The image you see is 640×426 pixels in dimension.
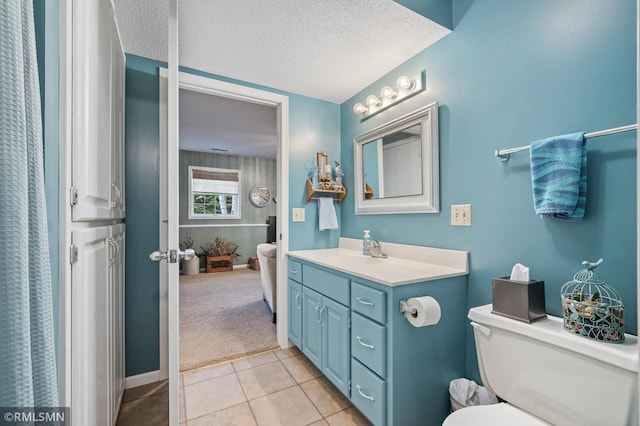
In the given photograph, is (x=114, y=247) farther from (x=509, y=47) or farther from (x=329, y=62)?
(x=509, y=47)

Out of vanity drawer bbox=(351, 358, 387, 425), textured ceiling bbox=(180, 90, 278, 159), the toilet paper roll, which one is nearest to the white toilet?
the toilet paper roll

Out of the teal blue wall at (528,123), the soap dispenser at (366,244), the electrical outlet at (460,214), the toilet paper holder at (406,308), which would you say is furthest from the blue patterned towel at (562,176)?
the soap dispenser at (366,244)

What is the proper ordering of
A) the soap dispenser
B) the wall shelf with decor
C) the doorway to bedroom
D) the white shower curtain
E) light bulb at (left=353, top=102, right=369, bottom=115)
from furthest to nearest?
the doorway to bedroom
the wall shelf with decor
light bulb at (left=353, top=102, right=369, bottom=115)
the soap dispenser
the white shower curtain

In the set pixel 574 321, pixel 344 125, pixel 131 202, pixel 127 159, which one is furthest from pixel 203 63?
pixel 574 321

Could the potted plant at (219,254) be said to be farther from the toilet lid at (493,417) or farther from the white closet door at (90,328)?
the toilet lid at (493,417)

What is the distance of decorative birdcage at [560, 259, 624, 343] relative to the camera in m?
0.88

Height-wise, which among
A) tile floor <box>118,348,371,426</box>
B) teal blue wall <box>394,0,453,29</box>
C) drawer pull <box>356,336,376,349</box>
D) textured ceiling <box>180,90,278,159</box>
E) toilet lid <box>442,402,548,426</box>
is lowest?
tile floor <box>118,348,371,426</box>

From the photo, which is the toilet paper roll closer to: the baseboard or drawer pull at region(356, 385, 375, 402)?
drawer pull at region(356, 385, 375, 402)

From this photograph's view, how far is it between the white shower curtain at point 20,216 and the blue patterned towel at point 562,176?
1.50 metres

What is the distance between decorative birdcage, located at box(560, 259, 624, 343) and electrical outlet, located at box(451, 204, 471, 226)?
543 millimetres

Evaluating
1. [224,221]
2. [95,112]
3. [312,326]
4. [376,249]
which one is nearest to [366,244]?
[376,249]

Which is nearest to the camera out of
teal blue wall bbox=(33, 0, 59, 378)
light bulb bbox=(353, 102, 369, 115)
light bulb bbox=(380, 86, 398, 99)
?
teal blue wall bbox=(33, 0, 59, 378)

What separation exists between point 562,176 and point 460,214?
546 millimetres

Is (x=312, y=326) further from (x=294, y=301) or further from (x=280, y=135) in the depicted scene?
(x=280, y=135)
